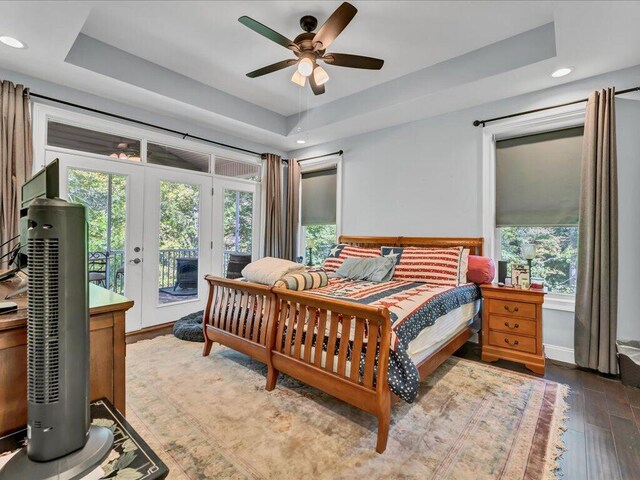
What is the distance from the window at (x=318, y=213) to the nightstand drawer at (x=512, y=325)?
8.22ft

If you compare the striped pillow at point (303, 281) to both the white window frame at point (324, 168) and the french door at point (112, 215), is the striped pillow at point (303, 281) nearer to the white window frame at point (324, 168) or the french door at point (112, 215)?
the white window frame at point (324, 168)

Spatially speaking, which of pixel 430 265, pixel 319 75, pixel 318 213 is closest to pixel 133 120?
pixel 319 75

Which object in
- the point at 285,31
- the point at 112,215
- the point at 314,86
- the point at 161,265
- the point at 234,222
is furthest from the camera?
the point at 234,222

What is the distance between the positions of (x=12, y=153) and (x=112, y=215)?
0.99 m

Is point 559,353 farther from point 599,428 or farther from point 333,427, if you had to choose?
point 333,427

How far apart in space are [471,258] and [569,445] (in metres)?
1.82

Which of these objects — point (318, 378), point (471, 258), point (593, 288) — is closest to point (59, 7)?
point (318, 378)

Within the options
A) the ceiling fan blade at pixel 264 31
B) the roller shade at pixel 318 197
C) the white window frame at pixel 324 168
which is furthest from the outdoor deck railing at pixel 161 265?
the ceiling fan blade at pixel 264 31

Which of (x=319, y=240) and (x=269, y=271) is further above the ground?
(x=319, y=240)

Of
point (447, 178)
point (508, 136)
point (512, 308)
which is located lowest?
point (512, 308)

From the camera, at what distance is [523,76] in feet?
9.45

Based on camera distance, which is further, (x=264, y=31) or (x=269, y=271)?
(x=269, y=271)

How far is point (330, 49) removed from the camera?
3.07 metres

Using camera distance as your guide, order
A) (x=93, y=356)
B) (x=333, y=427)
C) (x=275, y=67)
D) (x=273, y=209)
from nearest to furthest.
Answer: (x=93, y=356) < (x=333, y=427) < (x=275, y=67) < (x=273, y=209)
